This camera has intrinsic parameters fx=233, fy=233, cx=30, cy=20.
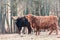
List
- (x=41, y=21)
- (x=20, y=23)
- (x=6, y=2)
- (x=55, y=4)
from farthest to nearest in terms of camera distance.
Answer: (x=55, y=4) < (x=6, y=2) < (x=20, y=23) < (x=41, y=21)

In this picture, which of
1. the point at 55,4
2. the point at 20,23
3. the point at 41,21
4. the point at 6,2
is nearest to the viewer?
the point at 41,21

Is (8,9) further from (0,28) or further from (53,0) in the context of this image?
(53,0)

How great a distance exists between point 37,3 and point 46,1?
0.77 metres

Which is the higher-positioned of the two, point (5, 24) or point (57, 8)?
point (57, 8)

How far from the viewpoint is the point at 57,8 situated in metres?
19.0

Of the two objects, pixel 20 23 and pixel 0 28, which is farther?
pixel 0 28

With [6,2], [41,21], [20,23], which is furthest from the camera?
[6,2]

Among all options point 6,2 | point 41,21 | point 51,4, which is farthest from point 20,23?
point 51,4

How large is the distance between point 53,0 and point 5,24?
4.15 metres

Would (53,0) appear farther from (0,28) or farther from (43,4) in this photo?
(0,28)

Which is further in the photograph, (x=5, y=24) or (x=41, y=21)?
(x=5, y=24)

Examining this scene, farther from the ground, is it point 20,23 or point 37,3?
point 37,3

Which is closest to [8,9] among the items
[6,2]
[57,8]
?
[6,2]

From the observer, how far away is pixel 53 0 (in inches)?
714
